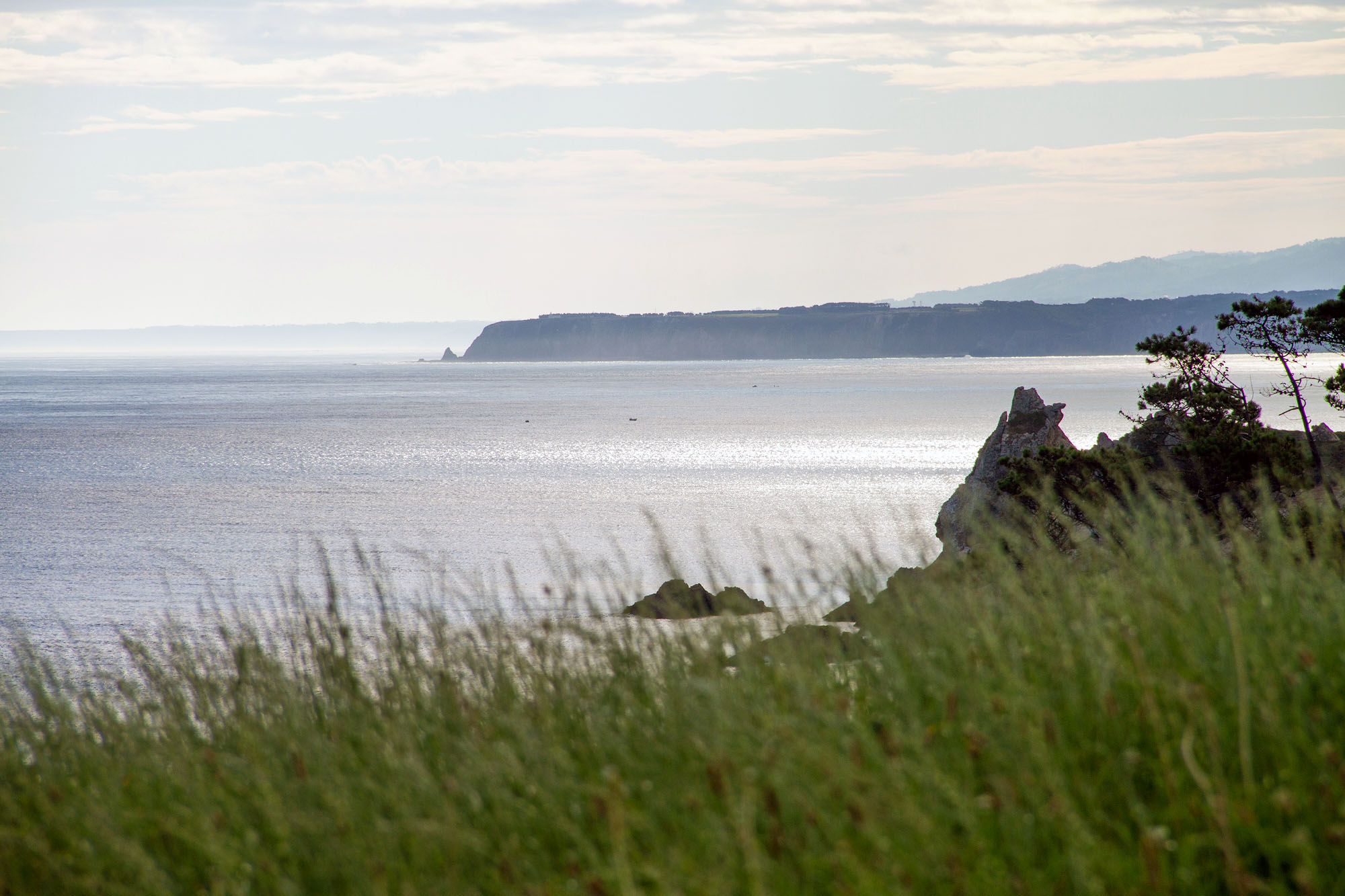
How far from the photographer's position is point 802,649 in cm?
503

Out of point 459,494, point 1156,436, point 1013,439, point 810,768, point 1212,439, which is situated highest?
point 810,768

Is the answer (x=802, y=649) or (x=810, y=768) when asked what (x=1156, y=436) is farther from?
(x=810, y=768)

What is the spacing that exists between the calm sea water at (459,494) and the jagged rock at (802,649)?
0.48 metres

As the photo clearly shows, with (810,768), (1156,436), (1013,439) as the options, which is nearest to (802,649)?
(810,768)

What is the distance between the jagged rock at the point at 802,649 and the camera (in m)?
4.66

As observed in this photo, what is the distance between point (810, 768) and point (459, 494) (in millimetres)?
45876

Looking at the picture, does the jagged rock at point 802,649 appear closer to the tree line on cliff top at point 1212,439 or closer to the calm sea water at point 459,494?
the calm sea water at point 459,494

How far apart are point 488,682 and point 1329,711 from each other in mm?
3484

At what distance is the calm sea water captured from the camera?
25.5m

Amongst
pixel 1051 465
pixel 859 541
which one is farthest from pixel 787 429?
pixel 1051 465

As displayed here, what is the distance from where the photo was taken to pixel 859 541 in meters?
31.9

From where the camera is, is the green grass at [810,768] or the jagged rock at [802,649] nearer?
the green grass at [810,768]

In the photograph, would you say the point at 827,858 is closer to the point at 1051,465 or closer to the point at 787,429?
the point at 1051,465

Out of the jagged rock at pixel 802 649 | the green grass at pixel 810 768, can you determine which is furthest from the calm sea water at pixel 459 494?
the green grass at pixel 810 768
